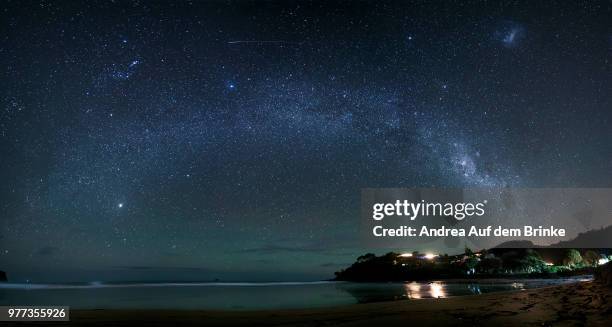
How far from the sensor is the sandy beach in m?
8.04

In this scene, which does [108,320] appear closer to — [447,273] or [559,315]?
[559,315]

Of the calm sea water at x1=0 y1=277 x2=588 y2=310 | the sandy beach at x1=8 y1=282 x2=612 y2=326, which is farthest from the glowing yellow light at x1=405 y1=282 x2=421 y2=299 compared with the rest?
the sandy beach at x1=8 y1=282 x2=612 y2=326

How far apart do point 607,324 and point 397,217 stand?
39.7 ft

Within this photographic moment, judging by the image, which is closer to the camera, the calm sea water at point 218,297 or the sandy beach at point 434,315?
the sandy beach at point 434,315

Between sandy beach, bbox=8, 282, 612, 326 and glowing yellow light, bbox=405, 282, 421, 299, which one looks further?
glowing yellow light, bbox=405, 282, 421, 299

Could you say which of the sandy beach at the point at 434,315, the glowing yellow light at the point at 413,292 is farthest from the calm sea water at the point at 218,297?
the sandy beach at the point at 434,315

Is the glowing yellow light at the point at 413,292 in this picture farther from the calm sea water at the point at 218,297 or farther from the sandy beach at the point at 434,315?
the sandy beach at the point at 434,315

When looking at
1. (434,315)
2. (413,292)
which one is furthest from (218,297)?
(434,315)

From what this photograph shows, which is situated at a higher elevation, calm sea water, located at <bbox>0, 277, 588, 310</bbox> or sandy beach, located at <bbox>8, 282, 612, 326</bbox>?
sandy beach, located at <bbox>8, 282, 612, 326</bbox>

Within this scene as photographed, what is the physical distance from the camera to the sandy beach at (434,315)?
8037 mm

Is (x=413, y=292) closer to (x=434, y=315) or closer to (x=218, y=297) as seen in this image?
(x=218, y=297)

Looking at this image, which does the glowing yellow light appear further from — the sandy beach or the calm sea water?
the sandy beach

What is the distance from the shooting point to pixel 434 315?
9047 mm

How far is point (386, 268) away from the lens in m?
58.9
